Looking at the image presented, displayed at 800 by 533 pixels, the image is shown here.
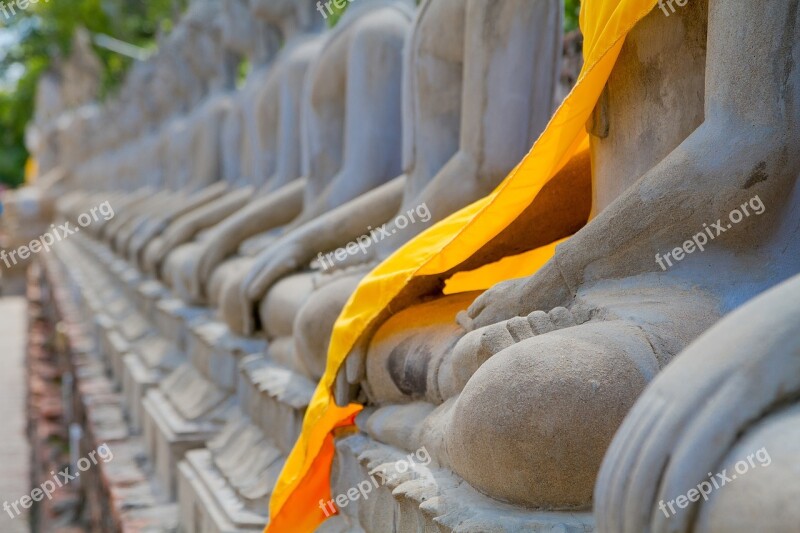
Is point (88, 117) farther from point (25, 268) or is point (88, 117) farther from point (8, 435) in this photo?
point (8, 435)

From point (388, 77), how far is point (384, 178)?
42cm

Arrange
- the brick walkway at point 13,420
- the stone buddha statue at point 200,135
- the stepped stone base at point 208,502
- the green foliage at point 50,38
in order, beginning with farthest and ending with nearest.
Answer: the green foliage at point 50,38
the stone buddha statue at point 200,135
the brick walkway at point 13,420
the stepped stone base at point 208,502

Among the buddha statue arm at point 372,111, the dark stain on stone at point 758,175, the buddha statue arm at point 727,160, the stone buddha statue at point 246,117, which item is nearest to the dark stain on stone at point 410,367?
the buddha statue arm at point 727,160

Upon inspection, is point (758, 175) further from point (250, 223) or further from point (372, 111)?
point (250, 223)

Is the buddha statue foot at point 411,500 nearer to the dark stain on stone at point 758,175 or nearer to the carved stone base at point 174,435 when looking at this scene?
the dark stain on stone at point 758,175

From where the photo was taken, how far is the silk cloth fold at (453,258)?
107 inches

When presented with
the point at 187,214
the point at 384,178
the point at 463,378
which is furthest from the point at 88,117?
the point at 463,378

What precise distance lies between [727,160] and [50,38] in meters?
27.5

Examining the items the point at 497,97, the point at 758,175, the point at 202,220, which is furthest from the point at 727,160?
the point at 202,220

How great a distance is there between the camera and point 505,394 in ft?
6.83

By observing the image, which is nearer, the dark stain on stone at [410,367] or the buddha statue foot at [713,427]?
the buddha statue foot at [713,427]

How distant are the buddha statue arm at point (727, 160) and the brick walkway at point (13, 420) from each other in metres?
5.78

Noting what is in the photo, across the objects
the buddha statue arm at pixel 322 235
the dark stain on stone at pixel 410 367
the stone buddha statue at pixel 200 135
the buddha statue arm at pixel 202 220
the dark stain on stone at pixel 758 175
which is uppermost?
the stone buddha statue at pixel 200 135

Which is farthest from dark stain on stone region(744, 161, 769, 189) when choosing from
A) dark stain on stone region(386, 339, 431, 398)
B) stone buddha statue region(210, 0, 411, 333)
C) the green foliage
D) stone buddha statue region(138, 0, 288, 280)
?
the green foliage
